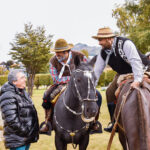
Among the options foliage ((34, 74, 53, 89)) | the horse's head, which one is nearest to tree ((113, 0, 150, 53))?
Answer: the horse's head

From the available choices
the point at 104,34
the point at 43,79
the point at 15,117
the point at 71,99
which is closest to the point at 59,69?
the point at 71,99

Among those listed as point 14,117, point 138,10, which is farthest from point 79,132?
point 138,10

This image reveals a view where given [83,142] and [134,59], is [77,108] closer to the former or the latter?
[83,142]

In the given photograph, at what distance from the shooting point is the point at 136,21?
1798 cm

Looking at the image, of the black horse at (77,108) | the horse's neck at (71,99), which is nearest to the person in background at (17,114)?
the black horse at (77,108)

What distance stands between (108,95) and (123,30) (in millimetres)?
15486

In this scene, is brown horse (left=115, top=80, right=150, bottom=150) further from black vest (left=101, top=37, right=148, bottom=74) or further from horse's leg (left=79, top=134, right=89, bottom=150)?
horse's leg (left=79, top=134, right=89, bottom=150)

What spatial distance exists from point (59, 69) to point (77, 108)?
1595 millimetres

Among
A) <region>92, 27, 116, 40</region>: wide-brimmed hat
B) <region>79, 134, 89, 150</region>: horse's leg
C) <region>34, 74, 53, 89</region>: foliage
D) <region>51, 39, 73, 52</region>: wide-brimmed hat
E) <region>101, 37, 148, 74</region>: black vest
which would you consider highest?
<region>92, 27, 116, 40</region>: wide-brimmed hat

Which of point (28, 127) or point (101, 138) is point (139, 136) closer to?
point (28, 127)

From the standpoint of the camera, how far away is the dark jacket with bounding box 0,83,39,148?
3.93m

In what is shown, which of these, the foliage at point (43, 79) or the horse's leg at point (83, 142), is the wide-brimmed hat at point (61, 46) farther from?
the foliage at point (43, 79)

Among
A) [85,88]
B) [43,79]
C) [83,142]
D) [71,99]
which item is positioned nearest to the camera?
[85,88]

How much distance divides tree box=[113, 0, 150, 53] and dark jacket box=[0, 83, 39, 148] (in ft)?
38.4
